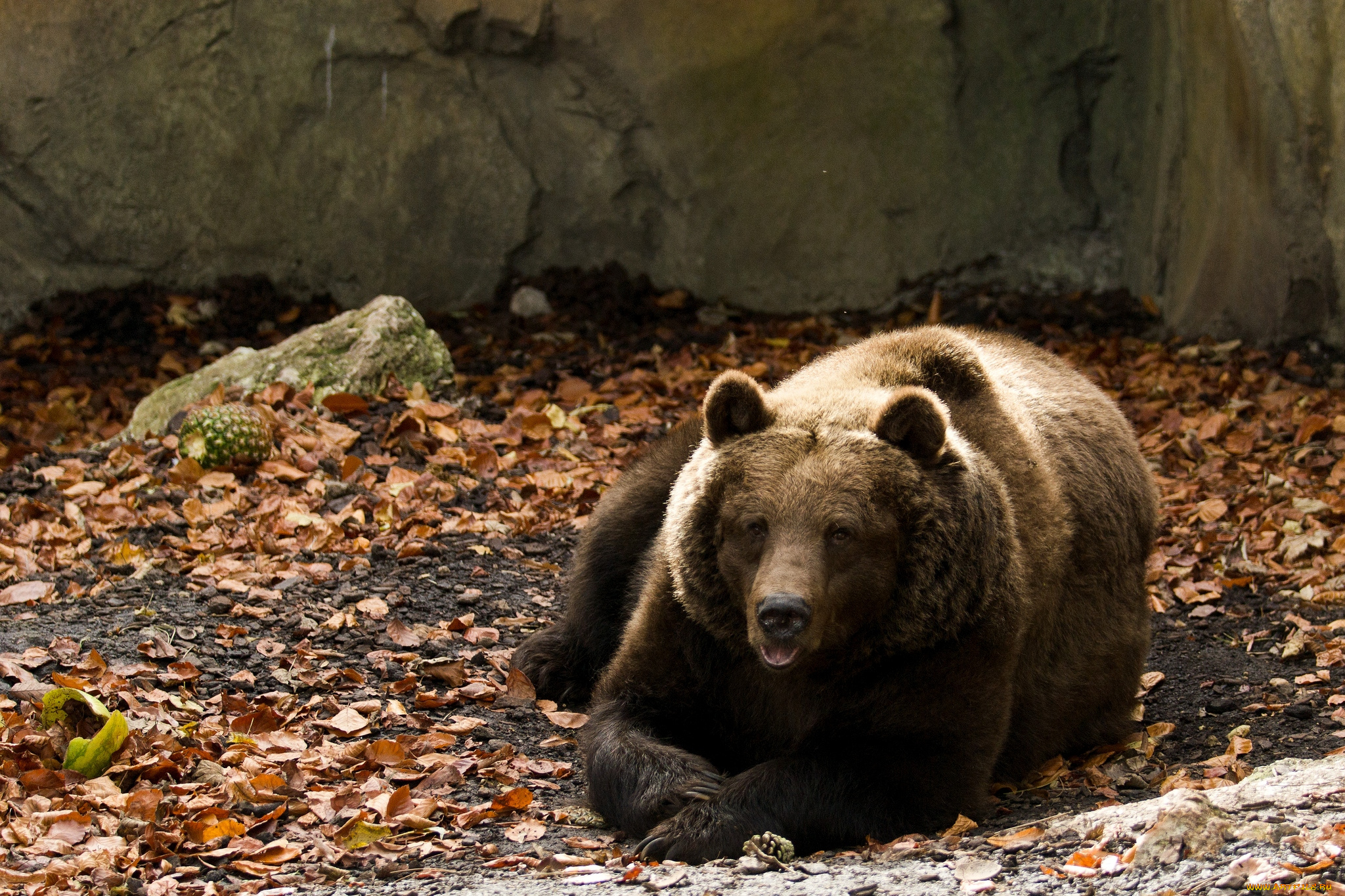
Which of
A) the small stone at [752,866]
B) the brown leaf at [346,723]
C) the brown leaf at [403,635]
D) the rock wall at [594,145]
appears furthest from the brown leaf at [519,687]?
the rock wall at [594,145]

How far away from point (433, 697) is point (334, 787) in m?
0.82

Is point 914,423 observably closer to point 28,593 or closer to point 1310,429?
point 28,593

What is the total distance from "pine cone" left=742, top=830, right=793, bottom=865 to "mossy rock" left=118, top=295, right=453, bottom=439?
A: 4.86 meters

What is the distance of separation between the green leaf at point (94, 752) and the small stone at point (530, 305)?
7040 millimetres

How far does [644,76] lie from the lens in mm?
10547

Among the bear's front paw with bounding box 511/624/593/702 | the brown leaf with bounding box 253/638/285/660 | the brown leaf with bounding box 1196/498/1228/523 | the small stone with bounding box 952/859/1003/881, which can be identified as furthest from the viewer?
the brown leaf with bounding box 1196/498/1228/523

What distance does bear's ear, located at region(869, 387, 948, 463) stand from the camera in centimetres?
374

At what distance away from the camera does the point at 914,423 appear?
149 inches

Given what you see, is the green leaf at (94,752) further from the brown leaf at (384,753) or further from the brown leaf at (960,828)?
the brown leaf at (960,828)

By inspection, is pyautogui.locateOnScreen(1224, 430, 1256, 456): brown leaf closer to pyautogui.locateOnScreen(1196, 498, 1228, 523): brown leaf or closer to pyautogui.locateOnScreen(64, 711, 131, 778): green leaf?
pyautogui.locateOnScreen(1196, 498, 1228, 523): brown leaf

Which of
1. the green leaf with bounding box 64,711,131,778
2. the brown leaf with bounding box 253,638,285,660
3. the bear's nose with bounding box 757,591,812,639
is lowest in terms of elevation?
the brown leaf with bounding box 253,638,285,660

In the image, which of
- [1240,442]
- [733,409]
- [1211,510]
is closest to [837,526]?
[733,409]

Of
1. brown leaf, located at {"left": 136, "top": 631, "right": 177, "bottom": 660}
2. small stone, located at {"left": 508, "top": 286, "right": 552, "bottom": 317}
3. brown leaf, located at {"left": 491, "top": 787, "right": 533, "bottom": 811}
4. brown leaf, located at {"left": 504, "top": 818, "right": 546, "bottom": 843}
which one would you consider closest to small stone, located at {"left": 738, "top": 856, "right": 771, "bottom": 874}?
brown leaf, located at {"left": 504, "top": 818, "right": 546, "bottom": 843}

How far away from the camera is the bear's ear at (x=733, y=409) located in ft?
12.7
